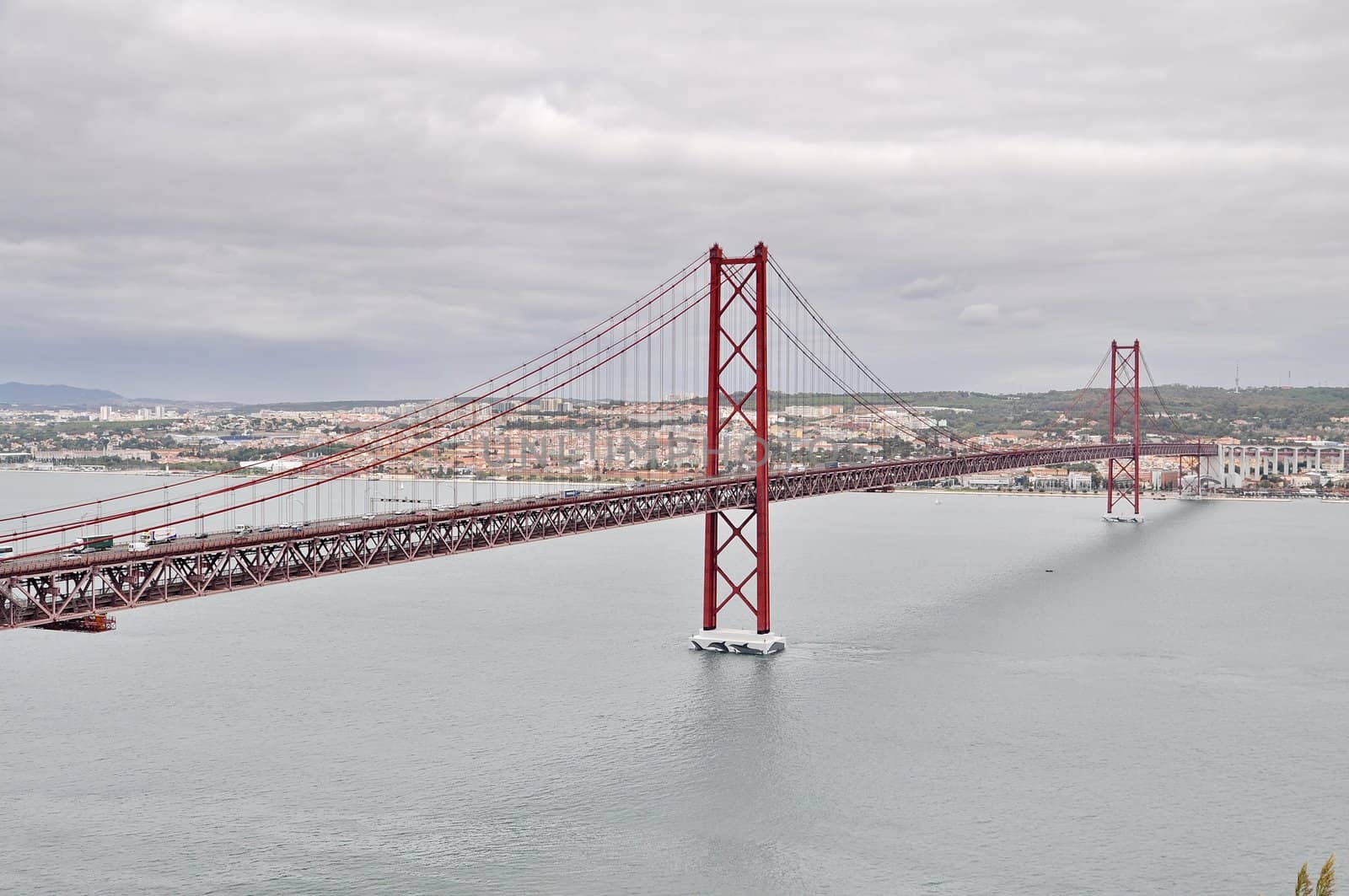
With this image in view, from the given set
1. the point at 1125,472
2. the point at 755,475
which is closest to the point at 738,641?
the point at 755,475

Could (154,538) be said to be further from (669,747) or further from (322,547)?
(669,747)

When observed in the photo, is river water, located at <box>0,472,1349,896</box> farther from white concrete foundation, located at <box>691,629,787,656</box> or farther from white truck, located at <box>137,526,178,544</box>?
white truck, located at <box>137,526,178,544</box>

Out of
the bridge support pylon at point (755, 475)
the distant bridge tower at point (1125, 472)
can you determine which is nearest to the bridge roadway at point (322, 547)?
the bridge support pylon at point (755, 475)

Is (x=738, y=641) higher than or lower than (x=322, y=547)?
lower

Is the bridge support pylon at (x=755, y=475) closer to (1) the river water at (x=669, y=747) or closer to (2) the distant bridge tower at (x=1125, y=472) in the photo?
(1) the river water at (x=669, y=747)

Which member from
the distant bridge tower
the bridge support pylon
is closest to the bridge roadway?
the bridge support pylon
